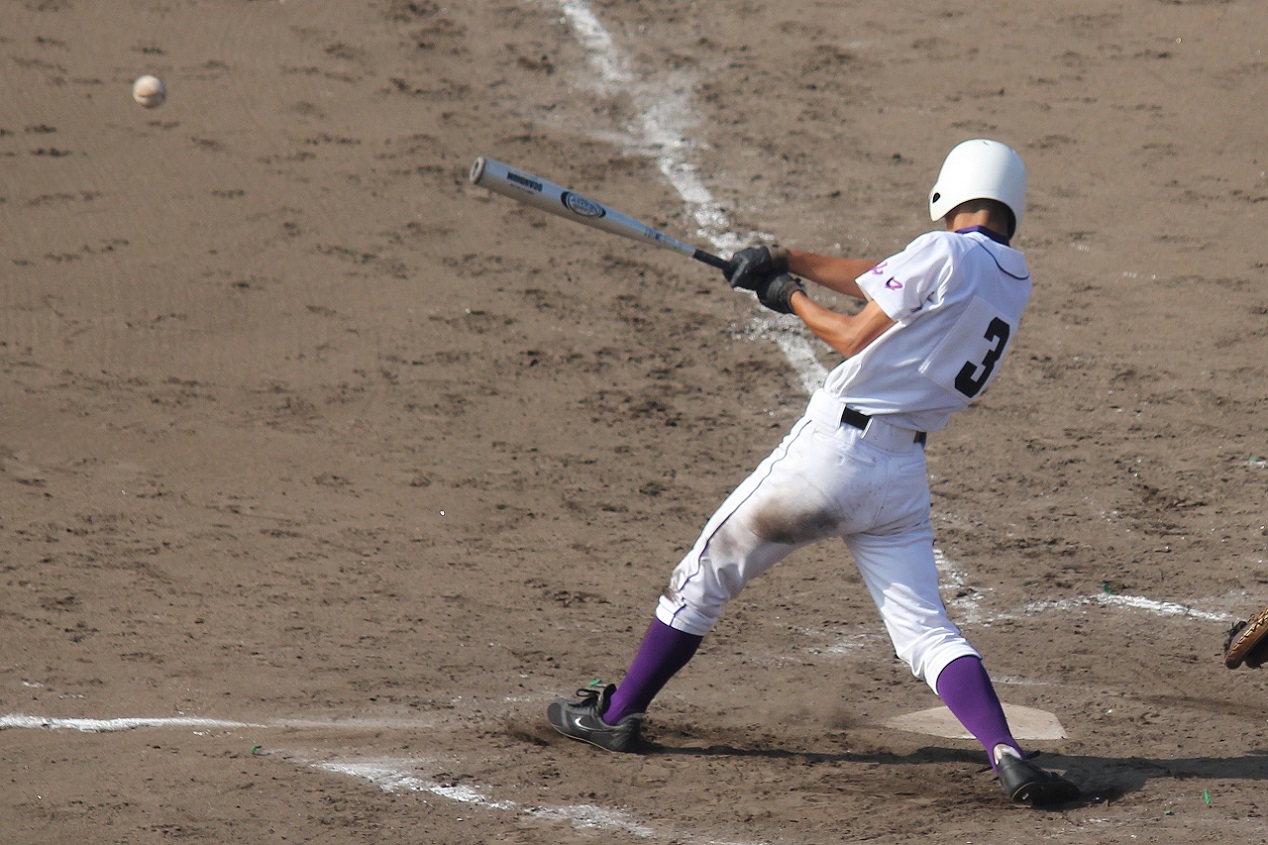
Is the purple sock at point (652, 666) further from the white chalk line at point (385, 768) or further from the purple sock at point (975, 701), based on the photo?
the purple sock at point (975, 701)

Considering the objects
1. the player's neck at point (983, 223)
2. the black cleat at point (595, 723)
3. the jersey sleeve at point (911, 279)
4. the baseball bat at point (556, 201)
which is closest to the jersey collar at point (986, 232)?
the player's neck at point (983, 223)

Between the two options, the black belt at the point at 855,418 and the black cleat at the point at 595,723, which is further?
the black cleat at the point at 595,723

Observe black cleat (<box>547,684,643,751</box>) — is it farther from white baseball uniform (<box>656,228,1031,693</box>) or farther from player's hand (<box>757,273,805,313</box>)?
player's hand (<box>757,273,805,313</box>)

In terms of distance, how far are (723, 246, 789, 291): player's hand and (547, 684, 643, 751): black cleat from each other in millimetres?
1200

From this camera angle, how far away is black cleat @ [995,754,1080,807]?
3.50 metres

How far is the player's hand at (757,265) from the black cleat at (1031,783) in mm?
1431

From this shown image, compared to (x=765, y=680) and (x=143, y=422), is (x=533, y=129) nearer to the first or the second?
(x=143, y=422)

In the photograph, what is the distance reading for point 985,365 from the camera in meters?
3.63

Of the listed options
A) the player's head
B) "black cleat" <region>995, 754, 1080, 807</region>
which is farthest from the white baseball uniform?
"black cleat" <region>995, 754, 1080, 807</region>

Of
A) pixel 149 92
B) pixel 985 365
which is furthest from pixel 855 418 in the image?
pixel 149 92

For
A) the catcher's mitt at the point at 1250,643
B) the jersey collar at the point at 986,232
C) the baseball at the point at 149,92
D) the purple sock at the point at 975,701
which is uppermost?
the baseball at the point at 149,92

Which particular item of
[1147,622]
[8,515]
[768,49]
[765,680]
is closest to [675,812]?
[765,680]

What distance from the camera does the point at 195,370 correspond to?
645 centimetres

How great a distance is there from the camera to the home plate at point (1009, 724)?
4.18 m
